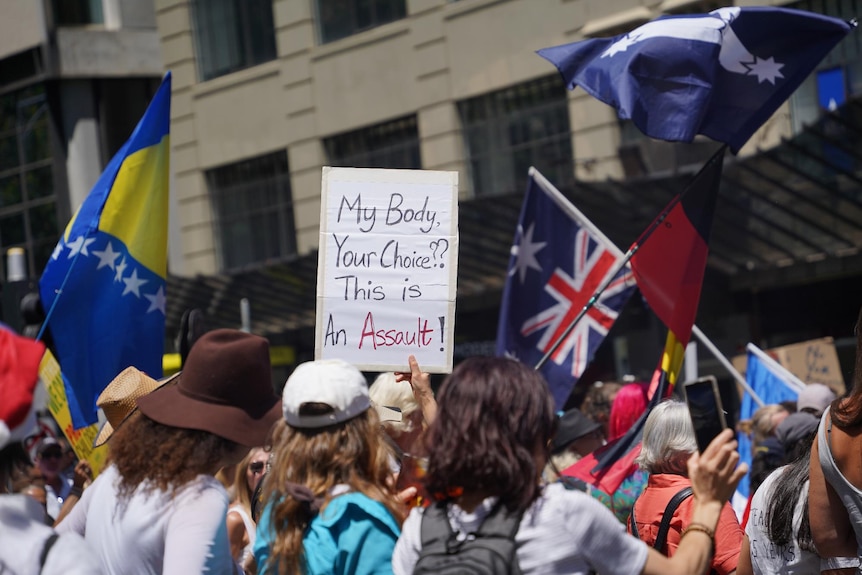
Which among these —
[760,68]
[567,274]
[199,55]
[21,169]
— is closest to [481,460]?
[760,68]

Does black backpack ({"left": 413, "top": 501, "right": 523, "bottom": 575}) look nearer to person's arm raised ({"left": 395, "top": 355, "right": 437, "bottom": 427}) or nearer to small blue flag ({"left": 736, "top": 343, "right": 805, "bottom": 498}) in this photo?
person's arm raised ({"left": 395, "top": 355, "right": 437, "bottom": 427})

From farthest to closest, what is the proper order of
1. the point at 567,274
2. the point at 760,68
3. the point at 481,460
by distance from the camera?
the point at 567,274 < the point at 760,68 < the point at 481,460

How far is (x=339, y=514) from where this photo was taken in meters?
3.43

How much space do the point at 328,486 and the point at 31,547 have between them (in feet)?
2.82

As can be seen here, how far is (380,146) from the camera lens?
19.8m

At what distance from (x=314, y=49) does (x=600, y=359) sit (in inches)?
270

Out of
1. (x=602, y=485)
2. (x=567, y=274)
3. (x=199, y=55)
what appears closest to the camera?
(x=602, y=485)

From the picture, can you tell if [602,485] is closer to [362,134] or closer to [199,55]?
[362,134]

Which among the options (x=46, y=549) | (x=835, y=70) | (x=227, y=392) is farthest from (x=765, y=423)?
(x=835, y=70)

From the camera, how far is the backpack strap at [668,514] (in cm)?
482

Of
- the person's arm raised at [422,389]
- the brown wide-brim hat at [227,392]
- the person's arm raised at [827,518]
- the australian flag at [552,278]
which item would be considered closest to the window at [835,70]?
the australian flag at [552,278]

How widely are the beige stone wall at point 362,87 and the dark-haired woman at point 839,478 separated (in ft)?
38.4

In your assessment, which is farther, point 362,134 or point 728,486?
point 362,134

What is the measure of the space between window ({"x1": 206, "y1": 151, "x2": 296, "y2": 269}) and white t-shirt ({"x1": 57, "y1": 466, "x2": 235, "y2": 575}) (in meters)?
17.2
